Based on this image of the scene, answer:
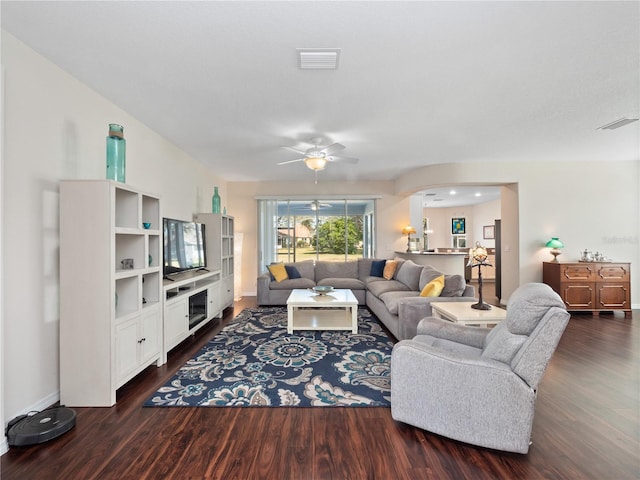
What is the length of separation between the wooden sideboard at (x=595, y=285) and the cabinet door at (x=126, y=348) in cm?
630

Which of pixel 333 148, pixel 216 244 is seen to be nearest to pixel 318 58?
pixel 333 148

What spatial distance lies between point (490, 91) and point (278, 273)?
15.2ft

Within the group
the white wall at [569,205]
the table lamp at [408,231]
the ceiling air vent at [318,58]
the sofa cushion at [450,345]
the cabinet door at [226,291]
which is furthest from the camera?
the table lamp at [408,231]

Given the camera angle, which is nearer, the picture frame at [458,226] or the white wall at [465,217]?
the white wall at [465,217]

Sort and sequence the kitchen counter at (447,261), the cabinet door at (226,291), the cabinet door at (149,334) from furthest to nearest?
1. the kitchen counter at (447,261)
2. the cabinet door at (226,291)
3. the cabinet door at (149,334)

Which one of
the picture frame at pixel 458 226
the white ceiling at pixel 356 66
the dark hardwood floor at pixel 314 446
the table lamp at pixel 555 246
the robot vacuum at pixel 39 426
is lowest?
the dark hardwood floor at pixel 314 446

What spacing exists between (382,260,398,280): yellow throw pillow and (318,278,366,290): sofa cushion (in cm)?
49

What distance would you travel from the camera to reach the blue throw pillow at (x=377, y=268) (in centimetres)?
657

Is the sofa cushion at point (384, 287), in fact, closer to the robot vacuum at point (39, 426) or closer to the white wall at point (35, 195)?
the robot vacuum at point (39, 426)

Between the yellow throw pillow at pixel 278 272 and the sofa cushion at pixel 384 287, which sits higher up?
the yellow throw pillow at pixel 278 272

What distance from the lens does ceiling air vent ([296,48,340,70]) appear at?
88.7 inches

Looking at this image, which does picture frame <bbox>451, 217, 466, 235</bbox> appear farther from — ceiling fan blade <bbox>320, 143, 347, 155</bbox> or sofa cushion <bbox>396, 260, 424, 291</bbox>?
ceiling fan blade <bbox>320, 143, 347, 155</bbox>

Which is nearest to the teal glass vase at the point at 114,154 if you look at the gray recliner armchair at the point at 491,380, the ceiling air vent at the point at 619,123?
the gray recliner armchair at the point at 491,380

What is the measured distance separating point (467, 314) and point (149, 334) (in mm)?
3021
